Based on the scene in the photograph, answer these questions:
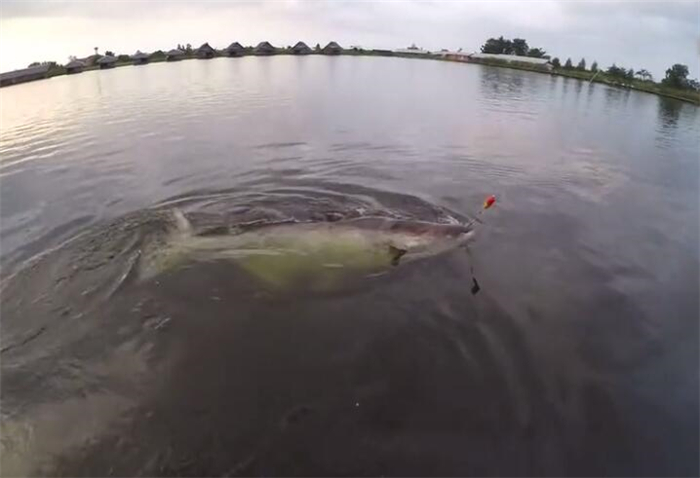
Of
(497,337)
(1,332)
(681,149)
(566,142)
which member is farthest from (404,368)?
(681,149)

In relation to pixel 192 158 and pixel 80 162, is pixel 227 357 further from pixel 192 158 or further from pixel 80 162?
pixel 80 162

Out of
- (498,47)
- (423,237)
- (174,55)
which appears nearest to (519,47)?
(498,47)

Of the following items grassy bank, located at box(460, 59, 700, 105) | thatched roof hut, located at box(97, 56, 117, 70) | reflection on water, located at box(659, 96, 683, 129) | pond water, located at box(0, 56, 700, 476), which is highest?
thatched roof hut, located at box(97, 56, 117, 70)

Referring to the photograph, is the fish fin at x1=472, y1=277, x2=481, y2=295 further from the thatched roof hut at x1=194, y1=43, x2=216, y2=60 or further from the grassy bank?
the thatched roof hut at x1=194, y1=43, x2=216, y2=60

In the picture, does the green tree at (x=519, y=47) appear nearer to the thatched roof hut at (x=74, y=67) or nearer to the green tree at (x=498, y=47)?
the green tree at (x=498, y=47)

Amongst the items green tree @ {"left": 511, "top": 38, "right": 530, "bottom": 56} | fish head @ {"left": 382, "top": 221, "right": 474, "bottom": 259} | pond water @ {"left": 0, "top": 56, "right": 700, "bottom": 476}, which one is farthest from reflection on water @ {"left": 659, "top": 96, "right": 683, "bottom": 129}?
green tree @ {"left": 511, "top": 38, "right": 530, "bottom": 56}

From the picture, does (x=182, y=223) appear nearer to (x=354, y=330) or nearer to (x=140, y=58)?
(x=354, y=330)

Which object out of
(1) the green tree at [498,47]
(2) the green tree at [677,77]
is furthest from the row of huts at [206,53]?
(2) the green tree at [677,77]
